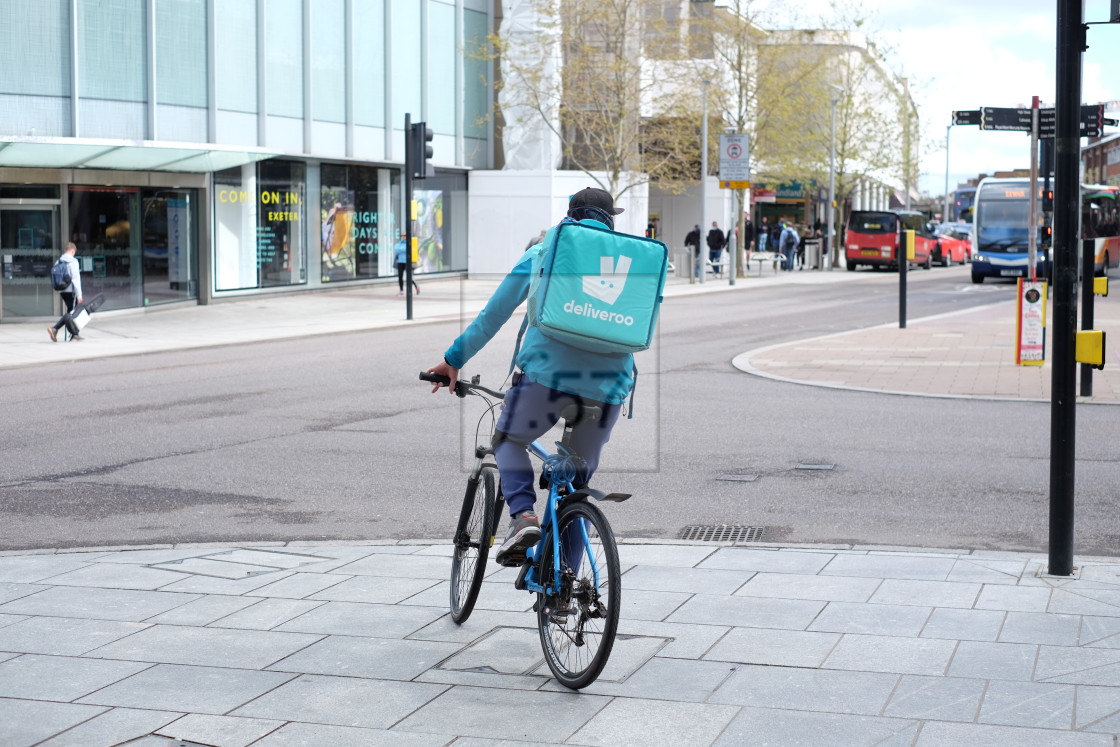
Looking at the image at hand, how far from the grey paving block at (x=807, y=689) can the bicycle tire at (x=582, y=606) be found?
419 millimetres

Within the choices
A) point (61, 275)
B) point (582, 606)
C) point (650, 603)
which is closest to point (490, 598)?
point (650, 603)

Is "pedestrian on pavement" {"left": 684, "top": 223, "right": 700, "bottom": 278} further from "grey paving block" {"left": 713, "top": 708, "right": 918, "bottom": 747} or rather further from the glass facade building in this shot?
"grey paving block" {"left": 713, "top": 708, "right": 918, "bottom": 747}

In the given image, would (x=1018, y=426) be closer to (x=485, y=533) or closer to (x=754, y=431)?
(x=754, y=431)

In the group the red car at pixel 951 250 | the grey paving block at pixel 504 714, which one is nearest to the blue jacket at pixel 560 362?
the grey paving block at pixel 504 714

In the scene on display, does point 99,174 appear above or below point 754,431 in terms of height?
above

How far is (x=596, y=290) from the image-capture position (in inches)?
185

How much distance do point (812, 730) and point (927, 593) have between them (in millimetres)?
1913

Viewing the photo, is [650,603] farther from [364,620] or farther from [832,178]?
[832,178]


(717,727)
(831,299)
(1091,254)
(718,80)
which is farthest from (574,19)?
(717,727)

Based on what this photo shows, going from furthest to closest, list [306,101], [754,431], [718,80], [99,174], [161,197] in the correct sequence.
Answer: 1. [718,80]
2. [306,101]
3. [161,197]
4. [99,174]
5. [754,431]

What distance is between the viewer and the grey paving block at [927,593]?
225 inches

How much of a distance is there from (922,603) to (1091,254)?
7.53 meters

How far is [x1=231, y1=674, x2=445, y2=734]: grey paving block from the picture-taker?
432 cm

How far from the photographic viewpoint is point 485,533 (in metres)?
5.42
